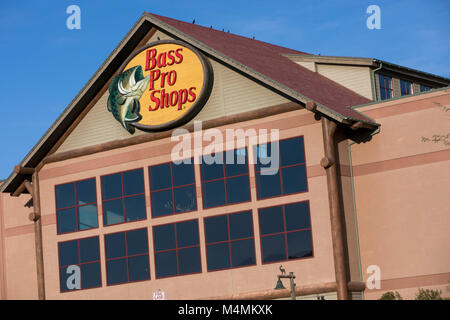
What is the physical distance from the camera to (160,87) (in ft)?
141

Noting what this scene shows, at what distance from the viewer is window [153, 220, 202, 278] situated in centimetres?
4072

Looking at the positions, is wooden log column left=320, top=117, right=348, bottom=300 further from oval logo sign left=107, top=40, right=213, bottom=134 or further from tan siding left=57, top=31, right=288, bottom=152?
oval logo sign left=107, top=40, right=213, bottom=134

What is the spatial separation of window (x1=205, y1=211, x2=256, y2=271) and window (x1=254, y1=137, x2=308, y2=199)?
1.73 m

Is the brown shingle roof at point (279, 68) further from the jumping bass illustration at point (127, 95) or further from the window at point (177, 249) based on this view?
the window at point (177, 249)

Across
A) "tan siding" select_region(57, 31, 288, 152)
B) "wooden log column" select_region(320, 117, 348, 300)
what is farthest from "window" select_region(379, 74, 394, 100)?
"wooden log column" select_region(320, 117, 348, 300)

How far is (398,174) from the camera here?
37531 mm

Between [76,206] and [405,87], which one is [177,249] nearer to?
[76,206]

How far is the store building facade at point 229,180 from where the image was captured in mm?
36969

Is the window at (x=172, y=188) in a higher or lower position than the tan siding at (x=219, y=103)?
lower

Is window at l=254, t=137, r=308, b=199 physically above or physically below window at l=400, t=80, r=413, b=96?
below

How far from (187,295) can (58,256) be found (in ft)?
30.1

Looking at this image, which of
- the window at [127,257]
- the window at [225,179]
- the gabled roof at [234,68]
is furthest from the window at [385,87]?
the window at [127,257]

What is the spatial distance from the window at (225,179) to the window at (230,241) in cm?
89
